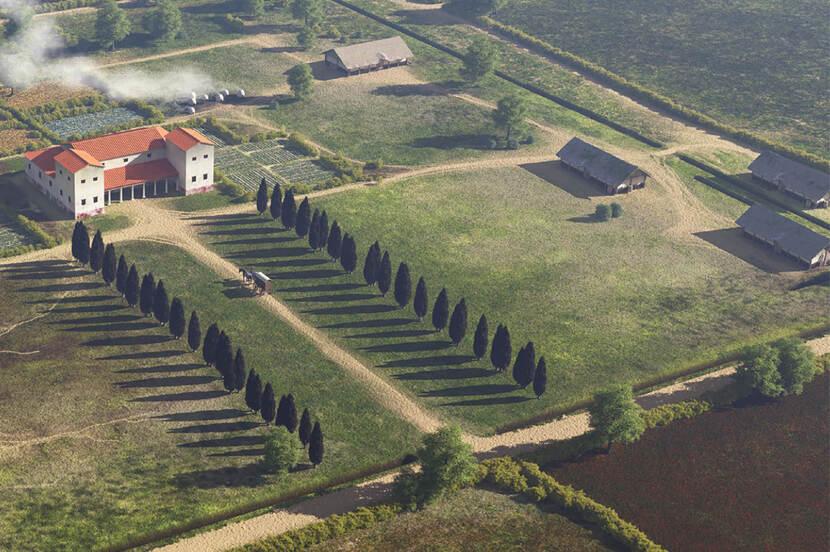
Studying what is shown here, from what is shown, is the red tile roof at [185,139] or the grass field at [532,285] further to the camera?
the red tile roof at [185,139]

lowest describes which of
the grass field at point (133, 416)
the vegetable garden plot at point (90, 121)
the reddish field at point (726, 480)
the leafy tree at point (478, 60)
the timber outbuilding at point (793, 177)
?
the grass field at point (133, 416)

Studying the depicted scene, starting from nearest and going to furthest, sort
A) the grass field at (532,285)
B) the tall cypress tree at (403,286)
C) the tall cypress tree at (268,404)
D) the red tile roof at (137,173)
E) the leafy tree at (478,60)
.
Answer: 1. the tall cypress tree at (268,404)
2. the grass field at (532,285)
3. the tall cypress tree at (403,286)
4. the red tile roof at (137,173)
5. the leafy tree at (478,60)

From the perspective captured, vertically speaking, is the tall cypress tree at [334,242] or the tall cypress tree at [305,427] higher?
the tall cypress tree at [334,242]

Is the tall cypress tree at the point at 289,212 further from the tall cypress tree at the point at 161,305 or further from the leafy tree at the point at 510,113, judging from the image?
the leafy tree at the point at 510,113

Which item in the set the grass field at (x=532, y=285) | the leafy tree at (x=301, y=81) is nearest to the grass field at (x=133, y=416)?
the grass field at (x=532, y=285)

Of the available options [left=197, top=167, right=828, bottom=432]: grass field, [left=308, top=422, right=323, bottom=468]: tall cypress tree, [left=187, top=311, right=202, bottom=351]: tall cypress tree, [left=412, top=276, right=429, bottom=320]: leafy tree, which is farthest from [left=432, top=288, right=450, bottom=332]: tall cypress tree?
[left=308, top=422, right=323, bottom=468]: tall cypress tree

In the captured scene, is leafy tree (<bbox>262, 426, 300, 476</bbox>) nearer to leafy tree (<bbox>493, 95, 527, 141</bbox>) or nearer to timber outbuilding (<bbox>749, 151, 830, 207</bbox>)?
leafy tree (<bbox>493, 95, 527, 141</bbox>)
